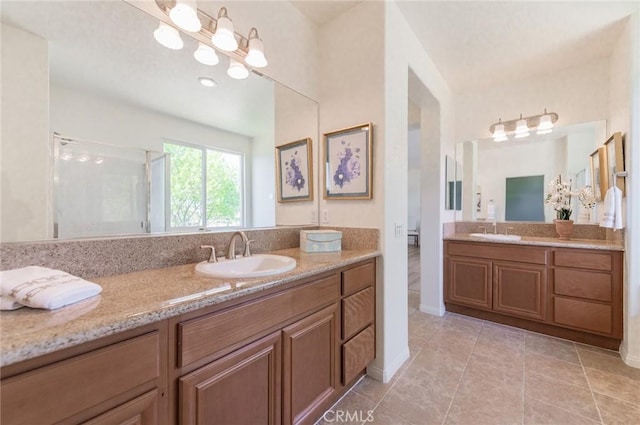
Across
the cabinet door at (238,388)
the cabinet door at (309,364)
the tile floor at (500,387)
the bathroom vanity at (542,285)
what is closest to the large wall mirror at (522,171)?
the bathroom vanity at (542,285)

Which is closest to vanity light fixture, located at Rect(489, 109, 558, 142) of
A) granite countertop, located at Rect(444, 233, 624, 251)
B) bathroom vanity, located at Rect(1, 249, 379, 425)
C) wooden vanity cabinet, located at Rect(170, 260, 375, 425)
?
granite countertop, located at Rect(444, 233, 624, 251)

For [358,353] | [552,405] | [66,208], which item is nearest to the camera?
[66,208]

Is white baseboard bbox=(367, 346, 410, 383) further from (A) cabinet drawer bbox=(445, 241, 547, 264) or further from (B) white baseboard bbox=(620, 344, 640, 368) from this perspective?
(B) white baseboard bbox=(620, 344, 640, 368)

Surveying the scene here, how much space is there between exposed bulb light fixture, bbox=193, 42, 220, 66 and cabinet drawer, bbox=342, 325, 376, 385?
Result: 1857mm

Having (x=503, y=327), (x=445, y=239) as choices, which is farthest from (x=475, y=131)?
(x=503, y=327)

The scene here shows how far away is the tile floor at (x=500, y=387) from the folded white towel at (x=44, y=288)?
1.41m

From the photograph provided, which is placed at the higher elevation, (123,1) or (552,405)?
(123,1)

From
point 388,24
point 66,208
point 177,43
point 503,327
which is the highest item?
point 388,24

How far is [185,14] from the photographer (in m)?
1.23

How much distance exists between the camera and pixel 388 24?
182 cm

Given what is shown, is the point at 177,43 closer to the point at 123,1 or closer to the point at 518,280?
the point at 123,1

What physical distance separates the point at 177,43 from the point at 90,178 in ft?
2.69

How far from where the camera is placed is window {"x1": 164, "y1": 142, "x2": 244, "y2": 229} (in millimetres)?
1358

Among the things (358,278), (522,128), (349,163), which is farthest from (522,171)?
(358,278)
